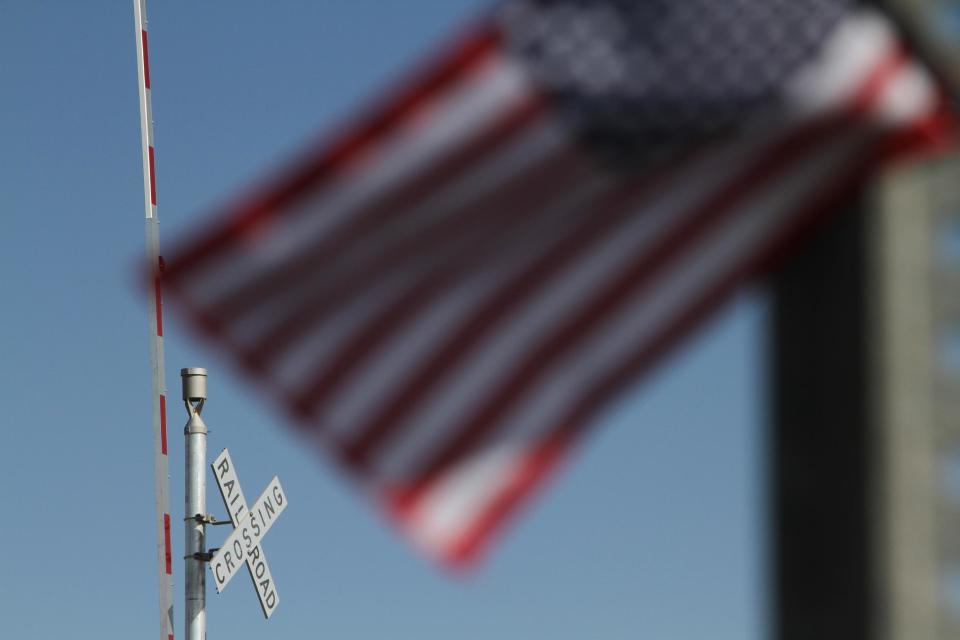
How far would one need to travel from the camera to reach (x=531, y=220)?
147 inches

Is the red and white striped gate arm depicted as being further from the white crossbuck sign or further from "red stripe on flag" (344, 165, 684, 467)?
"red stripe on flag" (344, 165, 684, 467)

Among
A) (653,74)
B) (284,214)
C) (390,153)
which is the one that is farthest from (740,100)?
(284,214)

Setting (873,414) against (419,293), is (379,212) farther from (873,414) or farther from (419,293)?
(873,414)

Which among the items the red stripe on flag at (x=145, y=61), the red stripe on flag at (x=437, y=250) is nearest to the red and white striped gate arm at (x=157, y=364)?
the red stripe on flag at (x=145, y=61)

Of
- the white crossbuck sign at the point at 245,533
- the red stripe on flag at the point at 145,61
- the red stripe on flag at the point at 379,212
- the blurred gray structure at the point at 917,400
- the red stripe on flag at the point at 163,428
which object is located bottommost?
the blurred gray structure at the point at 917,400

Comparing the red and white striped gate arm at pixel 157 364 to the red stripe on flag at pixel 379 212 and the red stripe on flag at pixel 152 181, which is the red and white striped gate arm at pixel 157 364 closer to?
the red stripe on flag at pixel 152 181

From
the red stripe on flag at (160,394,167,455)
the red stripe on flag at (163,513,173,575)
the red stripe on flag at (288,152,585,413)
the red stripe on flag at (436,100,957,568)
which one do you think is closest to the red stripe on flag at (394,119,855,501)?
the red stripe on flag at (436,100,957,568)

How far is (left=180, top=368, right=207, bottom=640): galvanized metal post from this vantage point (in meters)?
17.6

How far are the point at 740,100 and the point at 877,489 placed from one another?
81cm

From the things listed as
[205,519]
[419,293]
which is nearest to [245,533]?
[205,519]

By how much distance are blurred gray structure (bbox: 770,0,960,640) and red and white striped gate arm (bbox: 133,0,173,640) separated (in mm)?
14082

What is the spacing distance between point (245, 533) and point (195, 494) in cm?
71

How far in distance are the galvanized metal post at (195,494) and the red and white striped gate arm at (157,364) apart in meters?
0.76

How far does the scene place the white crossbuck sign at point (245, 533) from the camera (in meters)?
17.3
